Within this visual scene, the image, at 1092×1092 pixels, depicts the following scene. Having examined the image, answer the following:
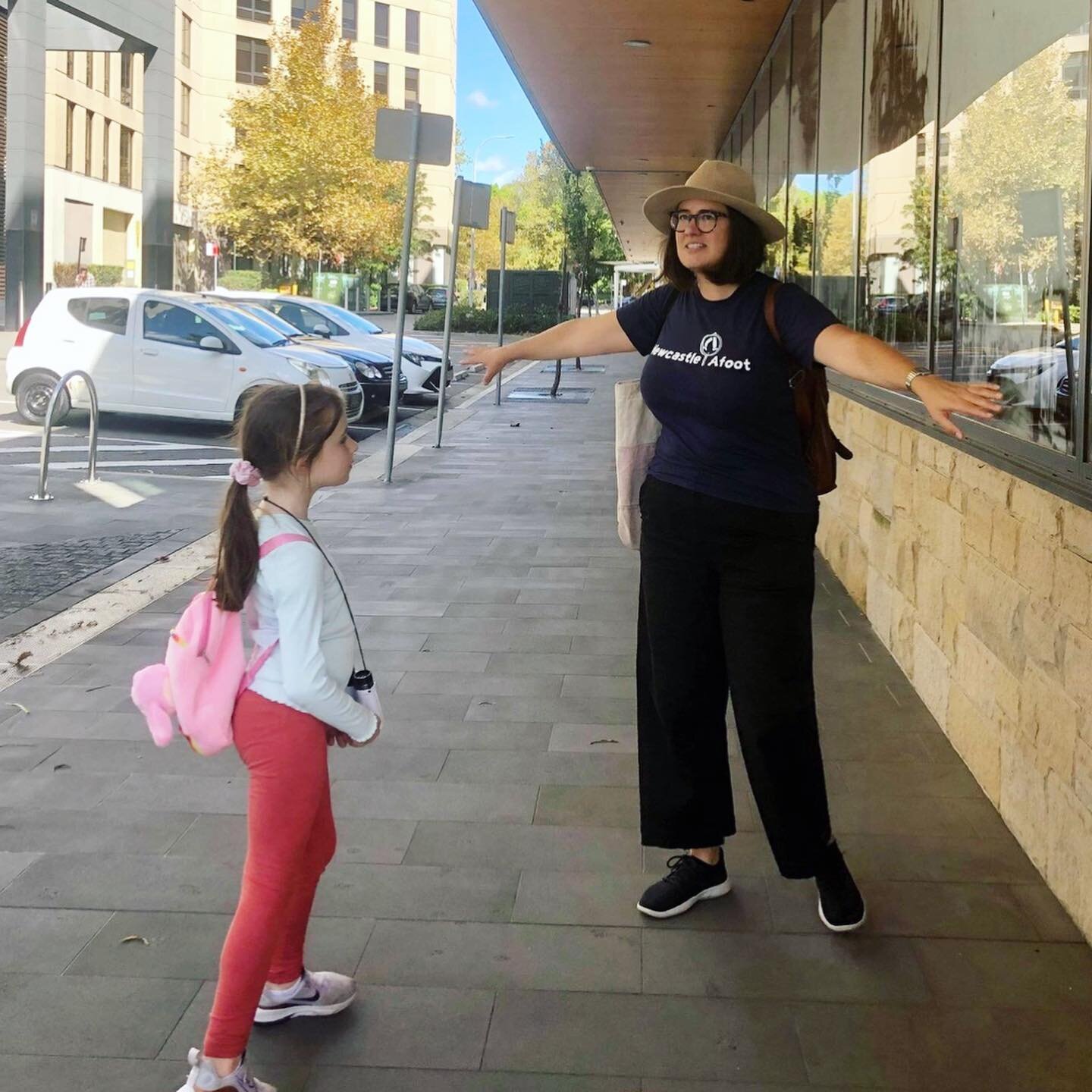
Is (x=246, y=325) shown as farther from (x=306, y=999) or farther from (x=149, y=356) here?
(x=306, y=999)

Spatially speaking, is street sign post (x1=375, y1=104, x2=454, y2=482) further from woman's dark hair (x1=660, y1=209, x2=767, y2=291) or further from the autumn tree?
the autumn tree

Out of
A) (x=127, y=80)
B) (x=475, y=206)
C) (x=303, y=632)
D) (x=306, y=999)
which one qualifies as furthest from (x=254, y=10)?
(x=303, y=632)

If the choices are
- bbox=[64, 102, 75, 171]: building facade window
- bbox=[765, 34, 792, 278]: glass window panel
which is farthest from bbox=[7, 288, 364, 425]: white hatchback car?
bbox=[64, 102, 75, 171]: building facade window

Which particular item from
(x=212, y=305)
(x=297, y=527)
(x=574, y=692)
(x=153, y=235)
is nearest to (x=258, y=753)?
(x=297, y=527)

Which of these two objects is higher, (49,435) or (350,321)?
(350,321)

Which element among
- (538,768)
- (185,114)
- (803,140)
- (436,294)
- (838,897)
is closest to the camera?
(838,897)

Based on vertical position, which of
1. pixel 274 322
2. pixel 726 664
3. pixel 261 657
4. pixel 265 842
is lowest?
pixel 265 842

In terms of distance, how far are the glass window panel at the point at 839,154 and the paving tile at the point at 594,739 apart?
148 inches

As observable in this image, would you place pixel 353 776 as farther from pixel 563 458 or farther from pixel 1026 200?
pixel 563 458

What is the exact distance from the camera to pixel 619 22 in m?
12.2

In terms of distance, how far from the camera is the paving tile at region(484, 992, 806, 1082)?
309 centimetres

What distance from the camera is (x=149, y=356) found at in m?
16.7

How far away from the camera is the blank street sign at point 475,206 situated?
1773 centimetres

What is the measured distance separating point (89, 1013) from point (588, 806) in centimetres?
180
